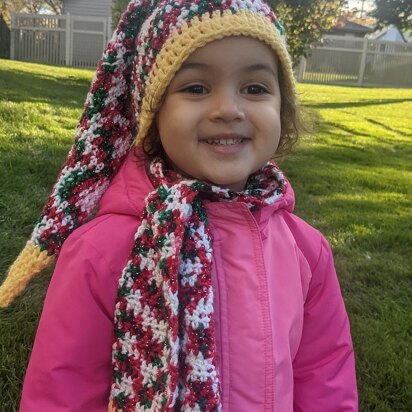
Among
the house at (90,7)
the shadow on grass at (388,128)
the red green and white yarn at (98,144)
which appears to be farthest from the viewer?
the house at (90,7)

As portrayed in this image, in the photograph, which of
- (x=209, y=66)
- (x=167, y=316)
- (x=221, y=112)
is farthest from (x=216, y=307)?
(x=209, y=66)

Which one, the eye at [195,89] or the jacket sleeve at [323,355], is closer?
the eye at [195,89]

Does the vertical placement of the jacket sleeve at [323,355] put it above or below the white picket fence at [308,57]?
below

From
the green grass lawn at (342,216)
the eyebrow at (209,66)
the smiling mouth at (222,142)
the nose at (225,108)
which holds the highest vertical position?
the eyebrow at (209,66)

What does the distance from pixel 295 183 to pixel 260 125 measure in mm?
3663

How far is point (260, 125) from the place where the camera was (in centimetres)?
152

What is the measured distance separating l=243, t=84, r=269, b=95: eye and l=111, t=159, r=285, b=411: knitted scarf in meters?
0.30

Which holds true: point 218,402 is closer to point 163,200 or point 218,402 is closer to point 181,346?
point 181,346

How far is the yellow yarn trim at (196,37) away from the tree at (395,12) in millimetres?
31509

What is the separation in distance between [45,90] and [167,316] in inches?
292

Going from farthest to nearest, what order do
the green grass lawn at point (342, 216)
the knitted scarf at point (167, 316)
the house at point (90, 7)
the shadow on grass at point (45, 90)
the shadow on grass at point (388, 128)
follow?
the house at point (90, 7) → the shadow on grass at point (388, 128) → the shadow on grass at point (45, 90) → the green grass lawn at point (342, 216) → the knitted scarf at point (167, 316)

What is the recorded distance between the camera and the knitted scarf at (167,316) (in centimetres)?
134

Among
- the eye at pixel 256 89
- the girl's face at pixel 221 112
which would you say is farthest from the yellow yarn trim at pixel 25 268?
the eye at pixel 256 89

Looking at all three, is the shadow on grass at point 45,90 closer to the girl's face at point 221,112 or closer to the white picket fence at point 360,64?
the girl's face at point 221,112
